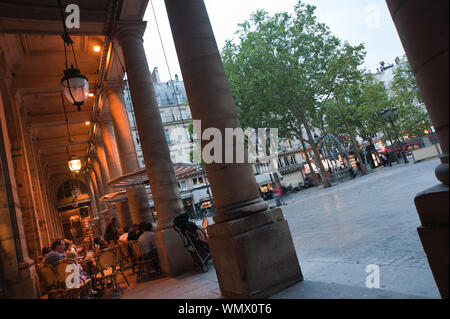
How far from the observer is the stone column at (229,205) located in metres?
3.51

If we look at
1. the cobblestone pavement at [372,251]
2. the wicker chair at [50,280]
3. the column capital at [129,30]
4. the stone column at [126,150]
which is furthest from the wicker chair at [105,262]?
the column capital at [129,30]

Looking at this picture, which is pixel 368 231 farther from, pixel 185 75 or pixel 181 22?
pixel 181 22

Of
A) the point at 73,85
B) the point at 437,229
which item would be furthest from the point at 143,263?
the point at 437,229

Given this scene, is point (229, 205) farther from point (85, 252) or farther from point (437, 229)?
point (85, 252)

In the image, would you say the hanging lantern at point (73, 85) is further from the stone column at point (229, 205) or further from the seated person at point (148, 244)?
the seated person at point (148, 244)

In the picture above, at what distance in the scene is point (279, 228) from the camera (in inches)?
147

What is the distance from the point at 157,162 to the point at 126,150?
4.52 meters

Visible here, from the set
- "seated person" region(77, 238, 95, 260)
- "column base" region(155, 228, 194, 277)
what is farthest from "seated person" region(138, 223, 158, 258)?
"seated person" region(77, 238, 95, 260)

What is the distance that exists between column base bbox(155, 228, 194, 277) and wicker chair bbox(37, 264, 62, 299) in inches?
81.8

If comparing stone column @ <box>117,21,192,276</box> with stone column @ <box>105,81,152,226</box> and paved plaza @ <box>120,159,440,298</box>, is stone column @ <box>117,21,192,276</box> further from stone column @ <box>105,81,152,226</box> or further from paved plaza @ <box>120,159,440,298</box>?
stone column @ <box>105,81,152,226</box>

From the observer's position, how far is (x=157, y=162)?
23.4ft

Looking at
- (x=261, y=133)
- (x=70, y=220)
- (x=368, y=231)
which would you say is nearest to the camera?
→ (x=368, y=231)

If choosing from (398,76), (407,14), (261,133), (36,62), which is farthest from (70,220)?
(398,76)

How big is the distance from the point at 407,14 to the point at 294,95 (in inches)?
955
